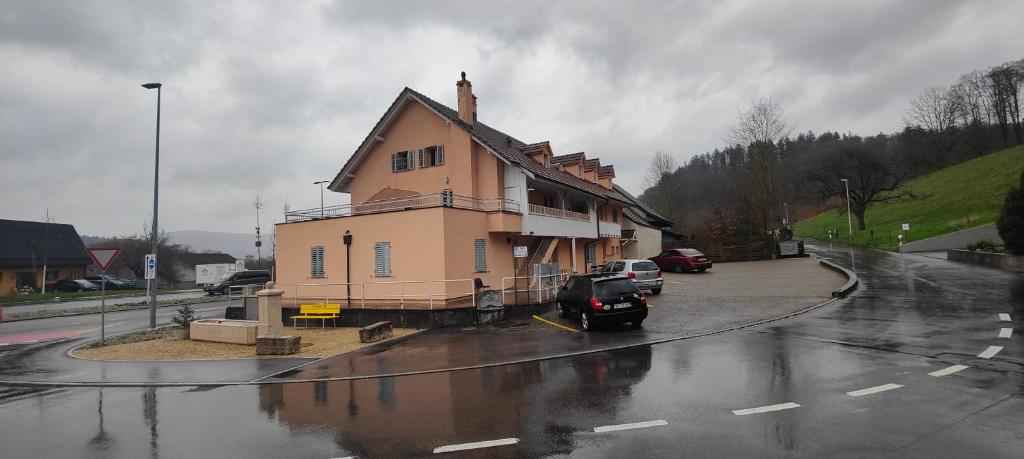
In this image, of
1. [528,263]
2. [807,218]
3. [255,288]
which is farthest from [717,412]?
[807,218]

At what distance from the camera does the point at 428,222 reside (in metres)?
18.6

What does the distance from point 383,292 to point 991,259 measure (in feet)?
97.8

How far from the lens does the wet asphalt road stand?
5234 millimetres

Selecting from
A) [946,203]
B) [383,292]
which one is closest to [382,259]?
[383,292]

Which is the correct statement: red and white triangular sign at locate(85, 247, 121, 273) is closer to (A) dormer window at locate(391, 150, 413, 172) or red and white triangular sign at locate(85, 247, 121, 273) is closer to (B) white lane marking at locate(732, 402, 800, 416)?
(A) dormer window at locate(391, 150, 413, 172)

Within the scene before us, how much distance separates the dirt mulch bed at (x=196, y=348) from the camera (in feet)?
43.6

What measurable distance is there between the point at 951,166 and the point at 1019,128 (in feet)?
31.0

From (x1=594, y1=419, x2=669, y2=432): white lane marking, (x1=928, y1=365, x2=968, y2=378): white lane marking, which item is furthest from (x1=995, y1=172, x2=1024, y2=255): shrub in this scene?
(x1=594, y1=419, x2=669, y2=432): white lane marking

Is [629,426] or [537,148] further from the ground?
[537,148]

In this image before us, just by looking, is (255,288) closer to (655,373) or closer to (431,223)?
(431,223)

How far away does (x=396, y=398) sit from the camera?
7.96m

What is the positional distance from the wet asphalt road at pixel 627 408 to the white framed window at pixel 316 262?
11.4 metres

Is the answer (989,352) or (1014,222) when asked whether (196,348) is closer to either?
(989,352)

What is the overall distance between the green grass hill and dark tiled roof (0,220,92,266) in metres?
80.2
